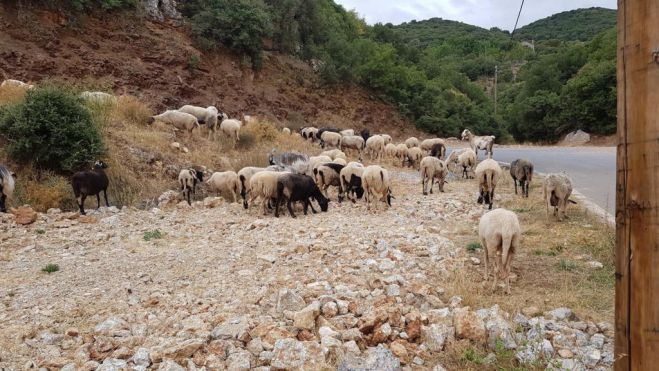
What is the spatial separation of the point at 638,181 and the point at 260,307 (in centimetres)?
391

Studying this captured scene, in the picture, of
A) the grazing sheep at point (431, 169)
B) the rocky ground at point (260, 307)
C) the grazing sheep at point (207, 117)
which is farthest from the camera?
the grazing sheep at point (207, 117)

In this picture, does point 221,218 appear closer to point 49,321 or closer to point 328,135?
point 49,321

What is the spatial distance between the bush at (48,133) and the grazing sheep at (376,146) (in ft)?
41.3

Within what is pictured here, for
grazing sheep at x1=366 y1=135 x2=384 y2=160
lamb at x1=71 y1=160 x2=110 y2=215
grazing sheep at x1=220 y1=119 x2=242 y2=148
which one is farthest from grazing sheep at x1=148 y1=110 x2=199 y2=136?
grazing sheep at x1=366 y1=135 x2=384 y2=160

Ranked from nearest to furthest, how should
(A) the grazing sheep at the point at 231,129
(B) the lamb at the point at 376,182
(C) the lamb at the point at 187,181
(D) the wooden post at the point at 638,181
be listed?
(D) the wooden post at the point at 638,181 < (B) the lamb at the point at 376,182 < (C) the lamb at the point at 187,181 < (A) the grazing sheep at the point at 231,129

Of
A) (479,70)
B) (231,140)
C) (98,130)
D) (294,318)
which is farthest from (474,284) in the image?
(479,70)

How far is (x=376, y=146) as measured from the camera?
2216cm

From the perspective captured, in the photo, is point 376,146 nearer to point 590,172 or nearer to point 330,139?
point 330,139

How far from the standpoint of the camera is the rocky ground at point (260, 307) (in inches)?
159

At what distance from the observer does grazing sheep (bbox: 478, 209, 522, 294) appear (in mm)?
5465

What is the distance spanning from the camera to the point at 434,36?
106m

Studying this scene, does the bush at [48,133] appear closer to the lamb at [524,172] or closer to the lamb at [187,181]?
the lamb at [187,181]

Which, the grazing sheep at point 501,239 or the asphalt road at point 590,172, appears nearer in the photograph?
the grazing sheep at point 501,239

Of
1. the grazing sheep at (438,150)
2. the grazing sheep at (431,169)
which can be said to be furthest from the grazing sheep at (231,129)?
the grazing sheep at (438,150)
